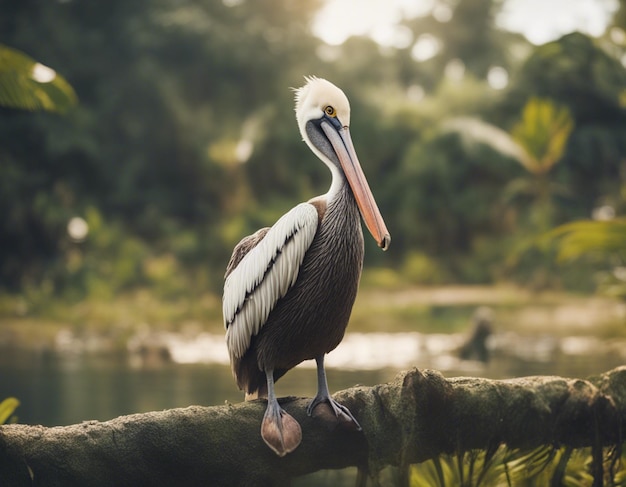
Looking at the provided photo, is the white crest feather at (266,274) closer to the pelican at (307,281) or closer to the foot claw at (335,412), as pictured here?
the pelican at (307,281)

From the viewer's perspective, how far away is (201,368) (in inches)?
472

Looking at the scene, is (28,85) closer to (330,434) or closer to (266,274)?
(266,274)

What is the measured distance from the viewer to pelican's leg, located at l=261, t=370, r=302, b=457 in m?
3.15

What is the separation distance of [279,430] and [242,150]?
18.4 meters

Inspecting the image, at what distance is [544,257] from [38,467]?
52.0 ft

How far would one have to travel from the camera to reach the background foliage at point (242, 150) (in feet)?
62.0

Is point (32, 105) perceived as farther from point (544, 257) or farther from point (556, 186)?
point (556, 186)

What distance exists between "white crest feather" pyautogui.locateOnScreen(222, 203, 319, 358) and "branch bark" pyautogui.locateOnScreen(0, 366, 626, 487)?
12.8 inches

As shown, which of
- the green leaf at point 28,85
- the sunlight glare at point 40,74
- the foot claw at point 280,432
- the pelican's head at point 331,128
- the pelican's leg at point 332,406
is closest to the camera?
the foot claw at point 280,432

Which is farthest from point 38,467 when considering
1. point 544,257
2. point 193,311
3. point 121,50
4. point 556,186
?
point 121,50

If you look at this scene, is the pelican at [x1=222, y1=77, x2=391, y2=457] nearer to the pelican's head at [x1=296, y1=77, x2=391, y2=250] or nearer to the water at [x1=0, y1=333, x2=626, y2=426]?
the pelican's head at [x1=296, y1=77, x2=391, y2=250]

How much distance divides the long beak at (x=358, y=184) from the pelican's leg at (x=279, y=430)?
2.38 ft

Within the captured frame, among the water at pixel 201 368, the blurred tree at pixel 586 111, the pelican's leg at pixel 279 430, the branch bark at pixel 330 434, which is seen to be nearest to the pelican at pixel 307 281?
the pelican's leg at pixel 279 430

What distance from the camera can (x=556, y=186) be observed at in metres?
19.7
